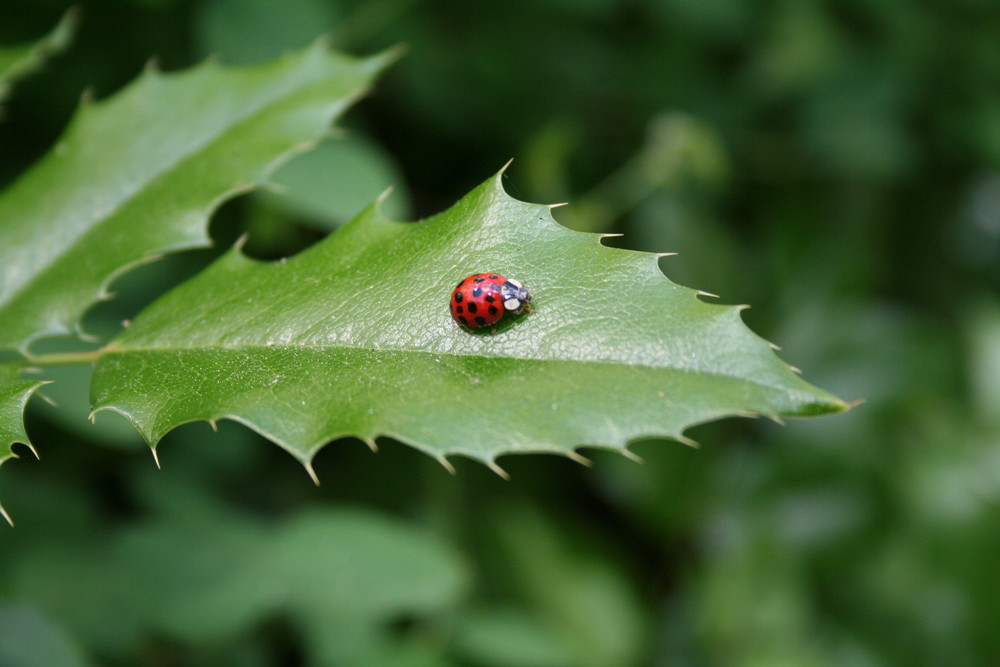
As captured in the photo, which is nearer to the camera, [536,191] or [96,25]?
[96,25]

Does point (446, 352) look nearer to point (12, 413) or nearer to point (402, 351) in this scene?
point (402, 351)

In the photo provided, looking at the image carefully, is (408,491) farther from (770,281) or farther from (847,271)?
(847,271)

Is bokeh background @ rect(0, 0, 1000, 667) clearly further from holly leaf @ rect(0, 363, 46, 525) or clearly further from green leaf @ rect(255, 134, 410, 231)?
holly leaf @ rect(0, 363, 46, 525)

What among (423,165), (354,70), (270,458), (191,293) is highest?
(354,70)

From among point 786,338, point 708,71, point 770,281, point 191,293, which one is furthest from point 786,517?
point 191,293

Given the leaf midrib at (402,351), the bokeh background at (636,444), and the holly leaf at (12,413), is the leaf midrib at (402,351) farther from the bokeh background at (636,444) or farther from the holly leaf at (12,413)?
the bokeh background at (636,444)

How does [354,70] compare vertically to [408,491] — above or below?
above

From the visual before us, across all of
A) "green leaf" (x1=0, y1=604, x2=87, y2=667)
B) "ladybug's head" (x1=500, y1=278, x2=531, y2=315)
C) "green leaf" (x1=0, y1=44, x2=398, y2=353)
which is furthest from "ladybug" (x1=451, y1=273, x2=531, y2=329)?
"green leaf" (x1=0, y1=604, x2=87, y2=667)
